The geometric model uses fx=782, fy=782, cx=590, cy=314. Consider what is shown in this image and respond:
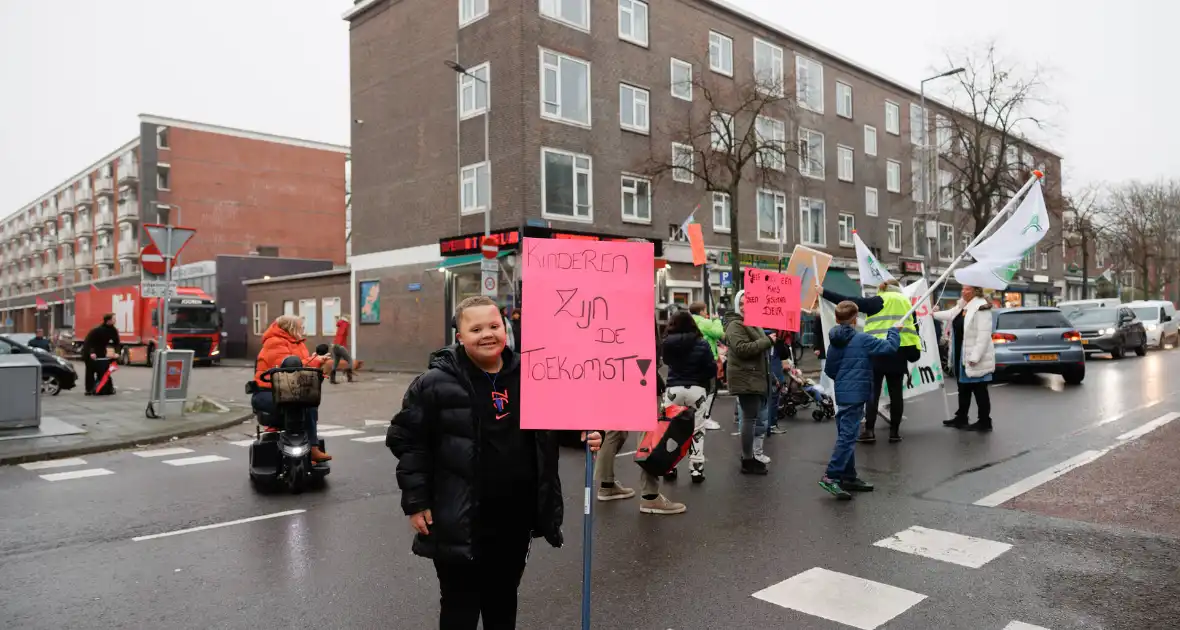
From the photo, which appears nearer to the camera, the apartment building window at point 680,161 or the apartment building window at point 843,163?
the apartment building window at point 680,161

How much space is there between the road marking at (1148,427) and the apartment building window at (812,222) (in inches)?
934

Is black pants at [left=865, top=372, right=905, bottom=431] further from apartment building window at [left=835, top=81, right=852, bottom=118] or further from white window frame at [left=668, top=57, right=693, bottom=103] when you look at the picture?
apartment building window at [left=835, top=81, right=852, bottom=118]

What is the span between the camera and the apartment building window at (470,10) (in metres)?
25.5

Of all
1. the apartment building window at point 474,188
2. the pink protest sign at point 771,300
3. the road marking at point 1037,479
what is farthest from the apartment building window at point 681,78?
the road marking at point 1037,479

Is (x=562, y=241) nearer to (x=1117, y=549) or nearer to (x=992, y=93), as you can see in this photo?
(x=1117, y=549)

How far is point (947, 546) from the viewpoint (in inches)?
211

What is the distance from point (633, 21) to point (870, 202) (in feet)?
60.7

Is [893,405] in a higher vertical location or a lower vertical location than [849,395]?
lower

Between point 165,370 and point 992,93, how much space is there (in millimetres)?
33542

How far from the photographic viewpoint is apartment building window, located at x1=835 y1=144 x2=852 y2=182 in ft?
122

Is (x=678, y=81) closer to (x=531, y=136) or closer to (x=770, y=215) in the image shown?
(x=531, y=136)

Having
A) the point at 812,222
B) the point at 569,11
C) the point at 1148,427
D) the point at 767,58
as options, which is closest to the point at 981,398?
the point at 1148,427

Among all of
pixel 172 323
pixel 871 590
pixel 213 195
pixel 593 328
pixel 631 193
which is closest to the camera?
Result: pixel 593 328

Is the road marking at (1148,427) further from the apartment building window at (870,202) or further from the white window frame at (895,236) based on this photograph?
the white window frame at (895,236)
